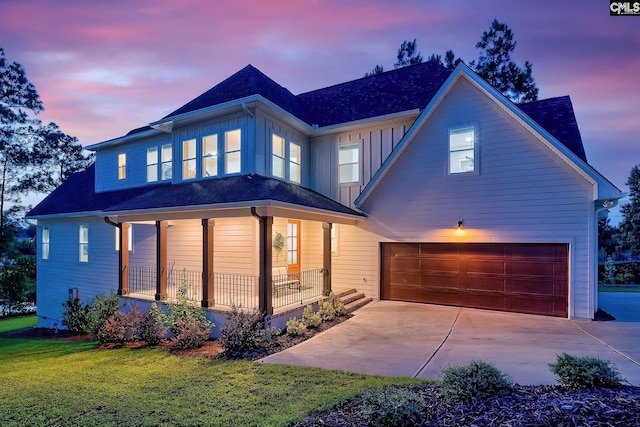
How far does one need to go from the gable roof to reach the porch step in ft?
10.4

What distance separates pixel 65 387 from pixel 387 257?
937 centimetres

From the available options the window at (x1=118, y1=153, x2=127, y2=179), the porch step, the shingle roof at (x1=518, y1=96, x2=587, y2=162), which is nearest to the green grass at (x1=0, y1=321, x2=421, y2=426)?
the porch step

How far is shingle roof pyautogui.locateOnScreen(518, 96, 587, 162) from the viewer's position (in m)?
9.71

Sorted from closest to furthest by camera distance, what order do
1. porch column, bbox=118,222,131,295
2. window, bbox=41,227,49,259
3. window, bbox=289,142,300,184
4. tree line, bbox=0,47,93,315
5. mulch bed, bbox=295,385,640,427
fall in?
mulch bed, bbox=295,385,640,427 → porch column, bbox=118,222,131,295 → window, bbox=289,142,300,184 → window, bbox=41,227,49,259 → tree line, bbox=0,47,93,315

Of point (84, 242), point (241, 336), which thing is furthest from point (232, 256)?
point (84, 242)

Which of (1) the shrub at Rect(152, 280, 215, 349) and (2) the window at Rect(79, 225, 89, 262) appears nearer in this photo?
(1) the shrub at Rect(152, 280, 215, 349)

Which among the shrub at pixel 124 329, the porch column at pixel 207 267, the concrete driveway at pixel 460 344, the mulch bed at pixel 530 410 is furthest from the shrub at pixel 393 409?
the shrub at pixel 124 329

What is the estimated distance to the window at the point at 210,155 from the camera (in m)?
11.4

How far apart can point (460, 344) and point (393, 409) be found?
4.36m

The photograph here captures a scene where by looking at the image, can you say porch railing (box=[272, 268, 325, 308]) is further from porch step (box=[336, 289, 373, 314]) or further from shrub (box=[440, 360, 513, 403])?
shrub (box=[440, 360, 513, 403])

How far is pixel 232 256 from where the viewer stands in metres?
11.5

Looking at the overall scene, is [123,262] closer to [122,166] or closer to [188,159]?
[188,159]

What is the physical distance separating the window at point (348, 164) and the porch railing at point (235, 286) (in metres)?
3.86

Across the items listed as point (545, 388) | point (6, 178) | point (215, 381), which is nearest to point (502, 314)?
point (545, 388)
